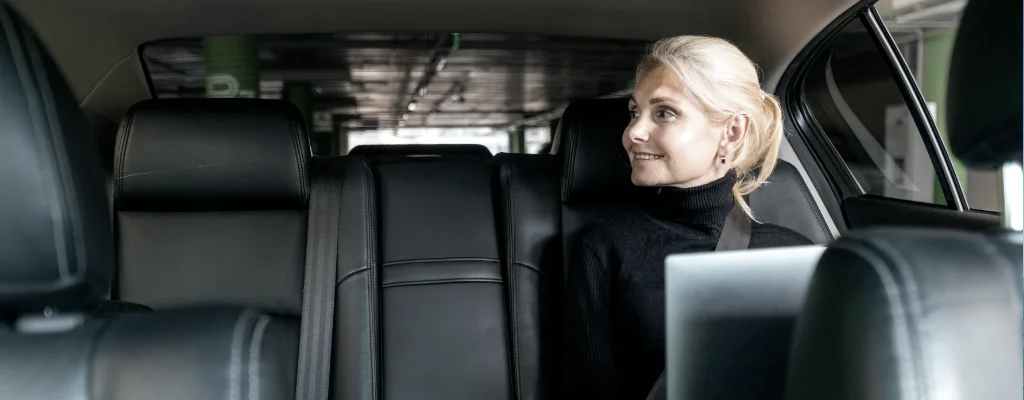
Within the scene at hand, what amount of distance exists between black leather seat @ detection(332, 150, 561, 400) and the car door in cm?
80

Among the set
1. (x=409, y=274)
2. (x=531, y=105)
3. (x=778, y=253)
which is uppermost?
(x=531, y=105)

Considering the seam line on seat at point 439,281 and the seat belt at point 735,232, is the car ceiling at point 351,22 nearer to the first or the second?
the seat belt at point 735,232

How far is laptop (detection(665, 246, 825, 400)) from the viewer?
1.73 ft

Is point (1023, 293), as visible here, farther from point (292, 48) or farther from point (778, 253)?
point (292, 48)

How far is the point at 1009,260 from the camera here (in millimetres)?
477

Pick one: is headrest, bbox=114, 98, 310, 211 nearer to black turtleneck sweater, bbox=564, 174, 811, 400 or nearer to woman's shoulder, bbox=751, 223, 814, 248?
black turtleneck sweater, bbox=564, 174, 811, 400

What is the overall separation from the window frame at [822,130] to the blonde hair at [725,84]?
1.38 ft

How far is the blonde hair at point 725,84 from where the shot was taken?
1384 mm

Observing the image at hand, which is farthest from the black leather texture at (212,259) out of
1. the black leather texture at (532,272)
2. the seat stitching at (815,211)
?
the seat stitching at (815,211)

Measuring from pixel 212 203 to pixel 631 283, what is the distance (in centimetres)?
106

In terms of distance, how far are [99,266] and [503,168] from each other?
1.10 meters

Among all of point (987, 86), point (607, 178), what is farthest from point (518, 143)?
point (987, 86)

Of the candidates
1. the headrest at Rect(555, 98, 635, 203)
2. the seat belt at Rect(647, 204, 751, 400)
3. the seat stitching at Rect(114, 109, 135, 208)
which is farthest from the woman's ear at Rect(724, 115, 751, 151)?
the seat stitching at Rect(114, 109, 135, 208)

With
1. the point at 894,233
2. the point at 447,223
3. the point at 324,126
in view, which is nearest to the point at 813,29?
the point at 447,223
